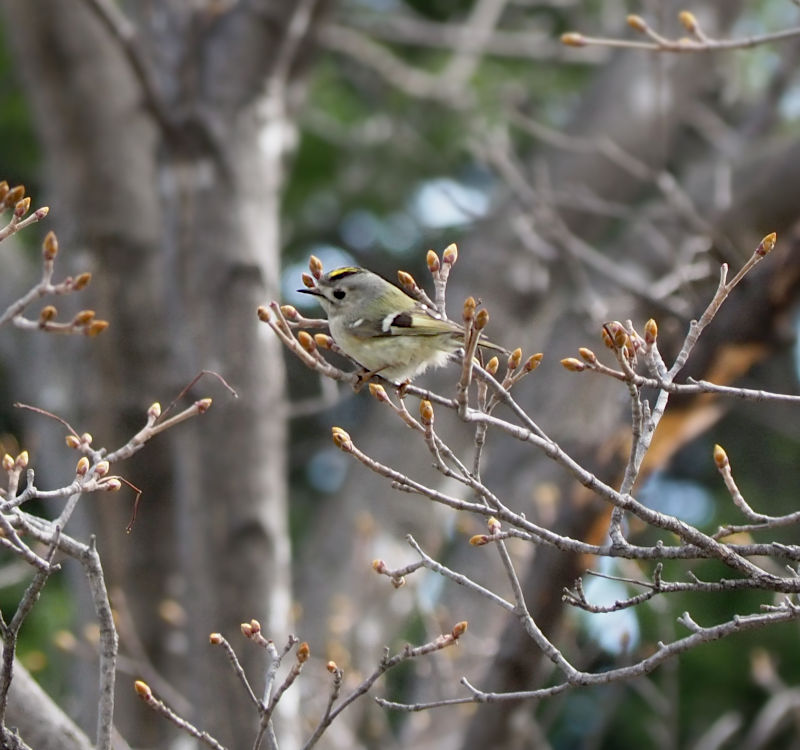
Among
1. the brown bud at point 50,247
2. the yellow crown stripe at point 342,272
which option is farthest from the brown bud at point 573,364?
the yellow crown stripe at point 342,272

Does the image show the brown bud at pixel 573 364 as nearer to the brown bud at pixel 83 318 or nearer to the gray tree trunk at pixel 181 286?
the brown bud at pixel 83 318

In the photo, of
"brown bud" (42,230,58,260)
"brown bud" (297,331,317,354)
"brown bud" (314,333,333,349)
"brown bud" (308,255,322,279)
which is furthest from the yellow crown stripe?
"brown bud" (42,230,58,260)

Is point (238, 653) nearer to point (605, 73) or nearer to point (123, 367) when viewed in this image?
point (123, 367)

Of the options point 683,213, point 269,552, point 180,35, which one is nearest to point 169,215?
point 180,35

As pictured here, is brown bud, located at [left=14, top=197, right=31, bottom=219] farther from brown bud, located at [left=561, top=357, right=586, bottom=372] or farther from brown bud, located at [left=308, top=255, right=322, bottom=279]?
brown bud, located at [left=561, top=357, right=586, bottom=372]

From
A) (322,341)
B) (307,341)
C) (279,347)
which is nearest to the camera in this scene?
(307,341)

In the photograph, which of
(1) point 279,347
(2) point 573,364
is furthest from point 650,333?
(1) point 279,347

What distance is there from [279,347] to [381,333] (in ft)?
6.11

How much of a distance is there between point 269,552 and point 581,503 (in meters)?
1.30

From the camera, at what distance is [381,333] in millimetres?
3379

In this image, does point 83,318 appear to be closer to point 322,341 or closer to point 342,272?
point 322,341

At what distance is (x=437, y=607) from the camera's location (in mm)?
6004

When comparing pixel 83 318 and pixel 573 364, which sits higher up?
pixel 573 364

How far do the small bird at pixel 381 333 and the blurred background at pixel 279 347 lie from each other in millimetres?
1086
